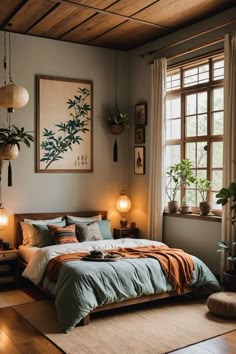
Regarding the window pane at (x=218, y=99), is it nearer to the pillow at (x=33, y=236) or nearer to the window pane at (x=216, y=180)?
the window pane at (x=216, y=180)

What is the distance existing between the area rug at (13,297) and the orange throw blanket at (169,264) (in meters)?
0.50

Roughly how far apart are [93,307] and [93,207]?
2623mm

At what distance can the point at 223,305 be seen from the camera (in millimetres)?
4270

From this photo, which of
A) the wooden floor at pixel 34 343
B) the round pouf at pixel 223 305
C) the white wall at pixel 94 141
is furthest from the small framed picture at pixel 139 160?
the wooden floor at pixel 34 343

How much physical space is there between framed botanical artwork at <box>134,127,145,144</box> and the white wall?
23 cm

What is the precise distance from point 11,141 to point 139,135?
2.04 m

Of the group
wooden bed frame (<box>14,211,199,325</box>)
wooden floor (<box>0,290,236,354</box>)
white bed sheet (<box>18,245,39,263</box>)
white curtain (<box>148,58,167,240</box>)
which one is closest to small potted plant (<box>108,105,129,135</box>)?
white curtain (<box>148,58,167,240</box>)

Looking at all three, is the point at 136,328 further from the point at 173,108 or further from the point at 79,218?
the point at 173,108

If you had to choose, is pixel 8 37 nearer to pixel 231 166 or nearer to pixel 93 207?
pixel 93 207

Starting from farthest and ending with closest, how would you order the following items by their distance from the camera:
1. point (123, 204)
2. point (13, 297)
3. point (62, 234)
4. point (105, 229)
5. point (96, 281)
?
point (123, 204), point (105, 229), point (62, 234), point (13, 297), point (96, 281)

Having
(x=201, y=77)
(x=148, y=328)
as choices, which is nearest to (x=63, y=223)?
(x=148, y=328)

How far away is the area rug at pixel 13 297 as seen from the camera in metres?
4.91

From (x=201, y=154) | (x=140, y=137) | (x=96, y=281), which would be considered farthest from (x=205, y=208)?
(x=96, y=281)

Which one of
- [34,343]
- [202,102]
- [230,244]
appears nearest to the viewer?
[34,343]
